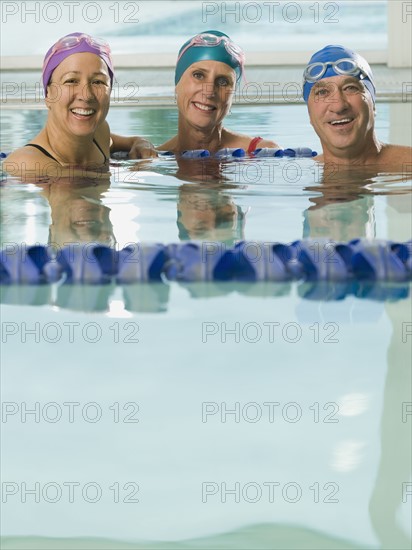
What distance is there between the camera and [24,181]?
5035mm

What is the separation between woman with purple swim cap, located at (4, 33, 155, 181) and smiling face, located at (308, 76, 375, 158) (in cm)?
101

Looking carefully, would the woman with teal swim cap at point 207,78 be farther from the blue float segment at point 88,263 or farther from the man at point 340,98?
the blue float segment at point 88,263

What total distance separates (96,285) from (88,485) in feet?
4.38

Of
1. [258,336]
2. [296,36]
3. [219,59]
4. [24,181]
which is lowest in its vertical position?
[258,336]

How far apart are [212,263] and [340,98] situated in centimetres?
181

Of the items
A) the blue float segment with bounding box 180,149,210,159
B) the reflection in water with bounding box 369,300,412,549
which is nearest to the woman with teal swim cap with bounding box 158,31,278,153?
the blue float segment with bounding box 180,149,210,159

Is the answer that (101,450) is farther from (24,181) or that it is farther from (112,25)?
(112,25)

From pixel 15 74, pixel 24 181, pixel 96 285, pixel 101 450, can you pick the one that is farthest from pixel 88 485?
pixel 15 74

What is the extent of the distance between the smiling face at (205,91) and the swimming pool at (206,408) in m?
1.66

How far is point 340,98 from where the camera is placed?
4.71 metres

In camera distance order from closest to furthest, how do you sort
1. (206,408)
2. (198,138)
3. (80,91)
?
(206,408), (80,91), (198,138)

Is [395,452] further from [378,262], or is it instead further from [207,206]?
[207,206]

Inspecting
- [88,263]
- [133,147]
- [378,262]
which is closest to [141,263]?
[88,263]

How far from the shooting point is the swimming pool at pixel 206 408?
1.78m
